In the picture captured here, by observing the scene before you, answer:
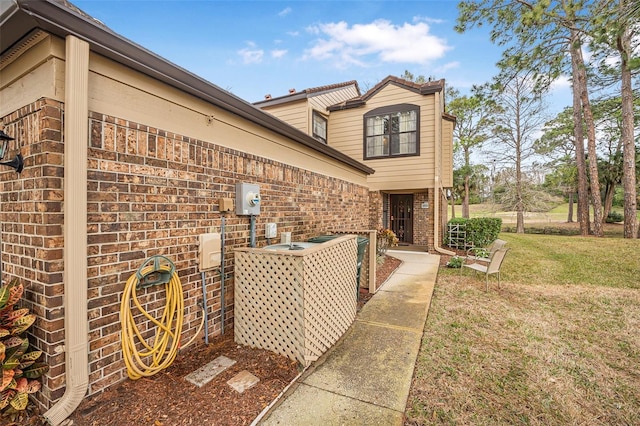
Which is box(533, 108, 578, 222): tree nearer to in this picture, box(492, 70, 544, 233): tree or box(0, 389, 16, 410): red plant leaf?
box(492, 70, 544, 233): tree

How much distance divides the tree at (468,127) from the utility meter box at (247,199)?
17922mm

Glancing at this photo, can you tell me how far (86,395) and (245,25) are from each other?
8114 millimetres

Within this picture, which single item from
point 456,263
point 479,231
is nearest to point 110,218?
point 456,263

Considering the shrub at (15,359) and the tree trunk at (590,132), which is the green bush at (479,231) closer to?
the tree trunk at (590,132)

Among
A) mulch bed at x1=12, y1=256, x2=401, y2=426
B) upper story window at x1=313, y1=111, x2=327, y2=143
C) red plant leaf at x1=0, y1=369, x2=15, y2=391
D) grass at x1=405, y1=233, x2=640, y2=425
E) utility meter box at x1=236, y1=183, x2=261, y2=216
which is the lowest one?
grass at x1=405, y1=233, x2=640, y2=425

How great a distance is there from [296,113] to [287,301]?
27.5ft

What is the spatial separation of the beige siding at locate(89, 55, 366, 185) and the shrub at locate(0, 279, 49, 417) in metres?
1.55

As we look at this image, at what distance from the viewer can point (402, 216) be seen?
40.1 ft

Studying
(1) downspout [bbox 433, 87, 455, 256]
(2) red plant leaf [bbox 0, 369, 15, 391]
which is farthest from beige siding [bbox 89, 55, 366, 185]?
(1) downspout [bbox 433, 87, 455, 256]

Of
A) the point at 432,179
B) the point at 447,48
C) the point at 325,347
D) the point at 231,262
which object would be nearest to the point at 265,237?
the point at 231,262

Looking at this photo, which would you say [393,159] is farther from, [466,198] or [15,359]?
[466,198]

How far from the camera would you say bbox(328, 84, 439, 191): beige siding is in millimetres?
9656

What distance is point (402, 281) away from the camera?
6.22 metres

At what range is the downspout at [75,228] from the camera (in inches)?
76.3
